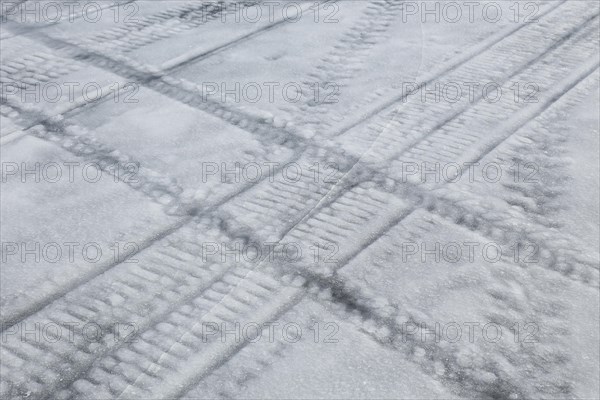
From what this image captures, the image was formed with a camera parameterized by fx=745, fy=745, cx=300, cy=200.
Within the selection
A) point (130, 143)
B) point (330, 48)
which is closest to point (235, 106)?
point (130, 143)

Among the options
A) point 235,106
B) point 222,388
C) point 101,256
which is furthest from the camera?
point 235,106

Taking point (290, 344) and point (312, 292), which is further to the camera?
point (312, 292)

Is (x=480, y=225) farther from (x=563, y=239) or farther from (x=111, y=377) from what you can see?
(x=111, y=377)

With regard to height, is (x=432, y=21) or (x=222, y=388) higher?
(x=432, y=21)

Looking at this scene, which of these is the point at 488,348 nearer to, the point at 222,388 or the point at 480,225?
the point at 480,225

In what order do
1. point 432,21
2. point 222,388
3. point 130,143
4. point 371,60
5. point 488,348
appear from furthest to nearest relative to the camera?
point 432,21
point 371,60
point 130,143
point 488,348
point 222,388

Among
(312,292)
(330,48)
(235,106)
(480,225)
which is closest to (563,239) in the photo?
(480,225)
